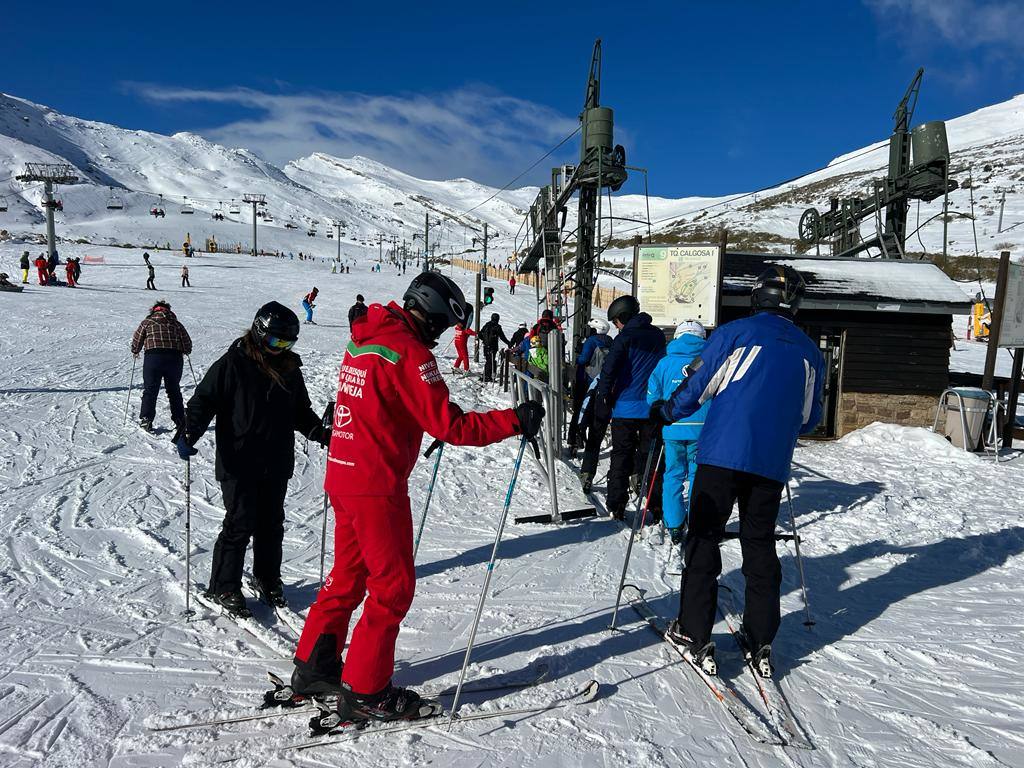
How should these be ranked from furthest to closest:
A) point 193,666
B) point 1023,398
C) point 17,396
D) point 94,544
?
point 1023,398 → point 17,396 → point 94,544 → point 193,666

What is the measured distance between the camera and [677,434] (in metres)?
5.05

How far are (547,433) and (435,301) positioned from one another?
12.6ft

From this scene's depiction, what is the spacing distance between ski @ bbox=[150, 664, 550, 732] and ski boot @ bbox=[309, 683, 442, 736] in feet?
0.45

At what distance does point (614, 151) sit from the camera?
13.0m

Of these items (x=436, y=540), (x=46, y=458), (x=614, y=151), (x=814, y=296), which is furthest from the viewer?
(x=614, y=151)

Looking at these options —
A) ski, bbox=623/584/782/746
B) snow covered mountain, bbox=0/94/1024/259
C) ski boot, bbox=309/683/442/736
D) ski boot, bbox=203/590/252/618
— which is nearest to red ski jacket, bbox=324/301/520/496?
ski boot, bbox=309/683/442/736

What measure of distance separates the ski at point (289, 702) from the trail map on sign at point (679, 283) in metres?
7.84

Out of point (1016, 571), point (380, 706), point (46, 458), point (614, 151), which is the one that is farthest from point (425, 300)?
point (614, 151)

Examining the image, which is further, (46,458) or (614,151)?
(614,151)

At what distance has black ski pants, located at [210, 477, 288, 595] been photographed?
12.5 ft

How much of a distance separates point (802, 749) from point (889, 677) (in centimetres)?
102

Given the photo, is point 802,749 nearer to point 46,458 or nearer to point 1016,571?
point 1016,571

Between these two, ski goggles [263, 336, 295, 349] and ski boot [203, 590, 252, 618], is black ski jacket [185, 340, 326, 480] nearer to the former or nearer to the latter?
ski goggles [263, 336, 295, 349]

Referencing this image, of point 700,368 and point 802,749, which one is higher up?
point 700,368
